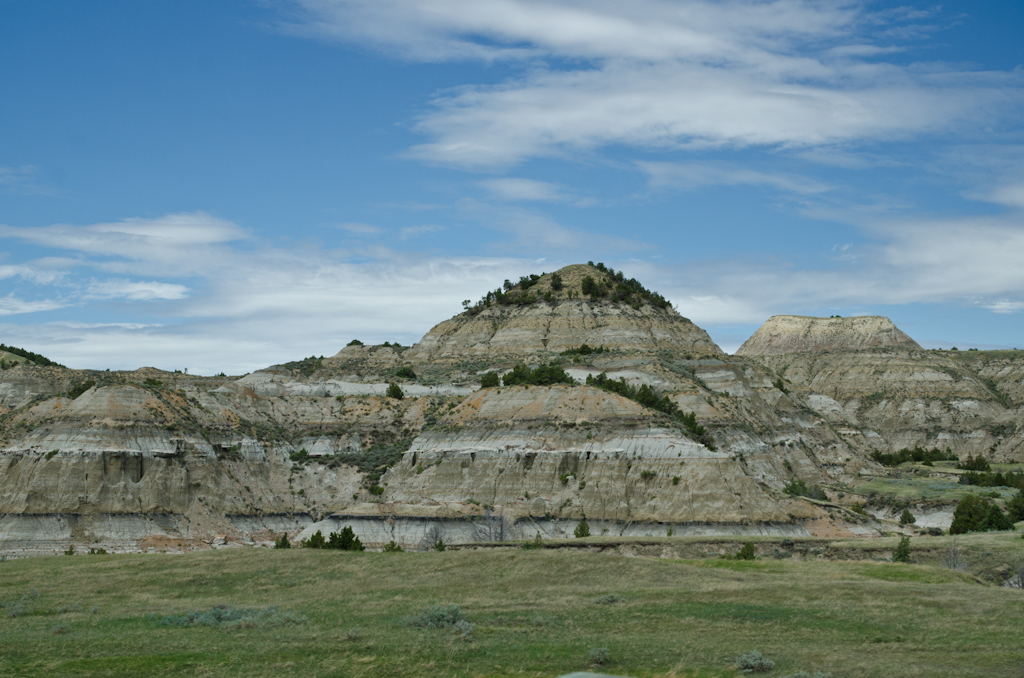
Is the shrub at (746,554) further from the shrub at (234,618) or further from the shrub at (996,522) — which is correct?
the shrub at (234,618)

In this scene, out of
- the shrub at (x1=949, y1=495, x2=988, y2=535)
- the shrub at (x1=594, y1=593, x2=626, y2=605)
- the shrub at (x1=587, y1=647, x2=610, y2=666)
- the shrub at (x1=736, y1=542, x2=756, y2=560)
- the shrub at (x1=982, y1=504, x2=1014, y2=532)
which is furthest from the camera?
the shrub at (x1=949, y1=495, x2=988, y2=535)

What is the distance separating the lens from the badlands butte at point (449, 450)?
65000mm

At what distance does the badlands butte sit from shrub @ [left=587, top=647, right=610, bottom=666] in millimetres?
38400

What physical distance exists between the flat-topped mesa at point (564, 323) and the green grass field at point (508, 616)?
6728cm

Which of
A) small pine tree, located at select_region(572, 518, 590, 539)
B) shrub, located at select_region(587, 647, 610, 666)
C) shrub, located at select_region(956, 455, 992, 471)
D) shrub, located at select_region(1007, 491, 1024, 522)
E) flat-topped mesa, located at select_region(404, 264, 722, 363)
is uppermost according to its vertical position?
flat-topped mesa, located at select_region(404, 264, 722, 363)

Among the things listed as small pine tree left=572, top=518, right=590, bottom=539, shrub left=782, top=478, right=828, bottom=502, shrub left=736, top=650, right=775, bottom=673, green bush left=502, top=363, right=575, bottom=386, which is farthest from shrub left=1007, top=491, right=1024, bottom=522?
shrub left=736, top=650, right=775, bottom=673

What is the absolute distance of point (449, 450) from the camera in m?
74.8

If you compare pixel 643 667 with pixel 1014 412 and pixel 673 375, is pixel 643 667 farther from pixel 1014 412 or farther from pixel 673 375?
pixel 1014 412

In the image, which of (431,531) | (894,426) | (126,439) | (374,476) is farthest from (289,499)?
(894,426)

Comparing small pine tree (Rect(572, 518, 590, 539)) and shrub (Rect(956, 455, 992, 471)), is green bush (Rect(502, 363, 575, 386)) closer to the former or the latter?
small pine tree (Rect(572, 518, 590, 539))

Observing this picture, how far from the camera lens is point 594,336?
10962 centimetres

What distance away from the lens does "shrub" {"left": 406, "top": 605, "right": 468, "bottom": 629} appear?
26.9 metres

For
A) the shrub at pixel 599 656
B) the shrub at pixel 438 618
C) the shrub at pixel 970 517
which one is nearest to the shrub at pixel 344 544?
the shrub at pixel 438 618

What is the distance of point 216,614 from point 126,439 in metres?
47.6
